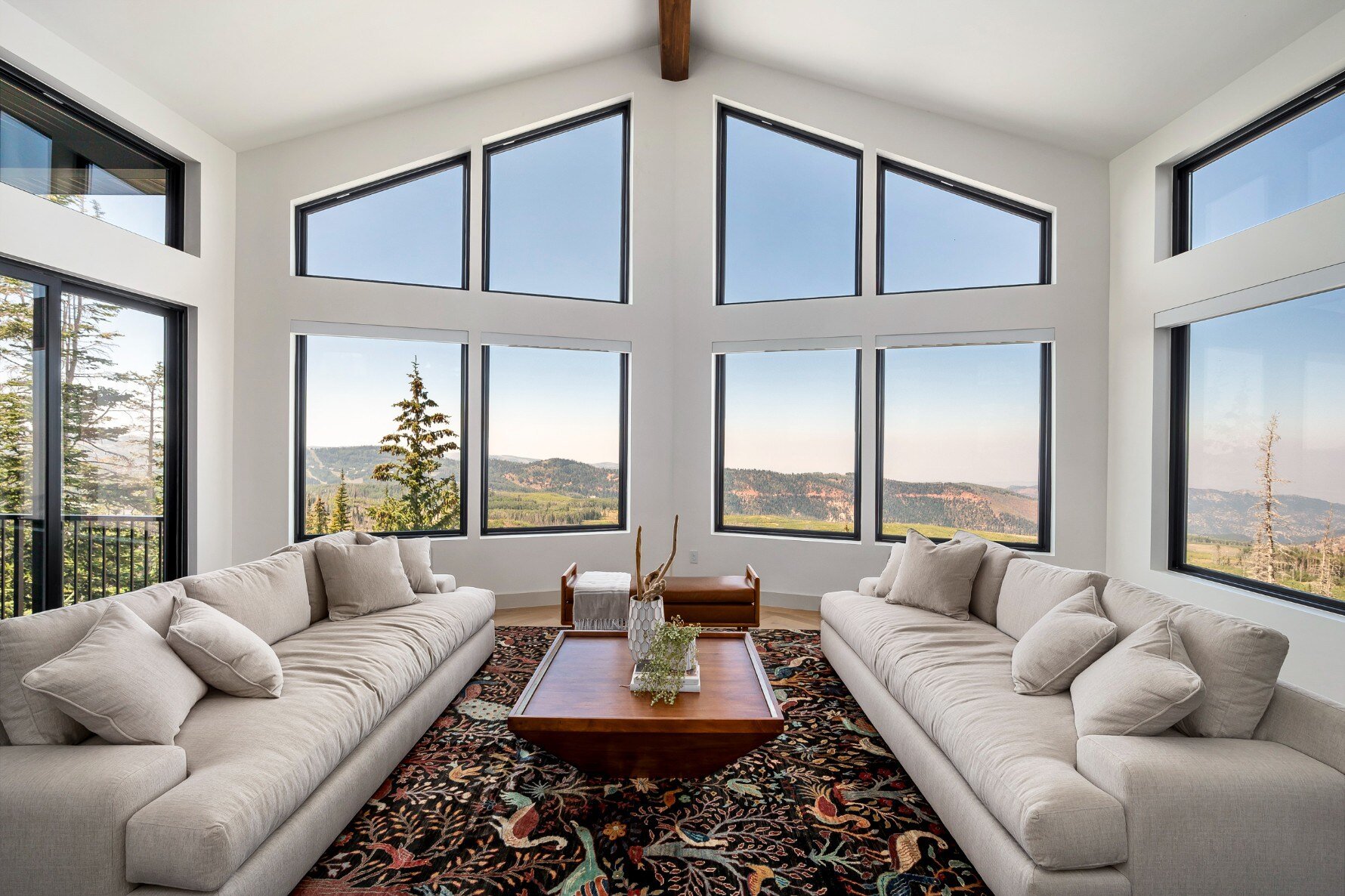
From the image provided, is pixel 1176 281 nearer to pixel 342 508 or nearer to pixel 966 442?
pixel 966 442

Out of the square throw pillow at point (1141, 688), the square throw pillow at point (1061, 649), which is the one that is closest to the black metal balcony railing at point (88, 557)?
the square throw pillow at point (1061, 649)

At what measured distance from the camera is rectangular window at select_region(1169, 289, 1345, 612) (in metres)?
3.57

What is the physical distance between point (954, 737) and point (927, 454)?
3.60 meters

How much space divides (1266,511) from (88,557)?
6825 millimetres

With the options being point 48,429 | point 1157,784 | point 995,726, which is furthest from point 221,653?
point 1157,784

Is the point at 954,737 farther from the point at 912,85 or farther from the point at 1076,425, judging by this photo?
the point at 912,85

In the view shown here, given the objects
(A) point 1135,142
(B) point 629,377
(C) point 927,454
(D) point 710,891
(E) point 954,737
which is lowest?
(D) point 710,891

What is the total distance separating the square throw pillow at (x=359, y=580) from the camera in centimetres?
360

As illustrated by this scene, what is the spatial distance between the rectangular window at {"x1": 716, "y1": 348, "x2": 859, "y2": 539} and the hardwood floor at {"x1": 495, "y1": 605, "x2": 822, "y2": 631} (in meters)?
0.70

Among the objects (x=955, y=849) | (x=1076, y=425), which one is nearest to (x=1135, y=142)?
(x=1076, y=425)

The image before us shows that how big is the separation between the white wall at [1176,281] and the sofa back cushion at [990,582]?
1.47 m

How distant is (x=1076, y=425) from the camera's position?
5199 millimetres

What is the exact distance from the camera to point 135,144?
14.1 feet

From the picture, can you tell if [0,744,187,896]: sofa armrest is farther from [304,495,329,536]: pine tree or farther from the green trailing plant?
[304,495,329,536]: pine tree
